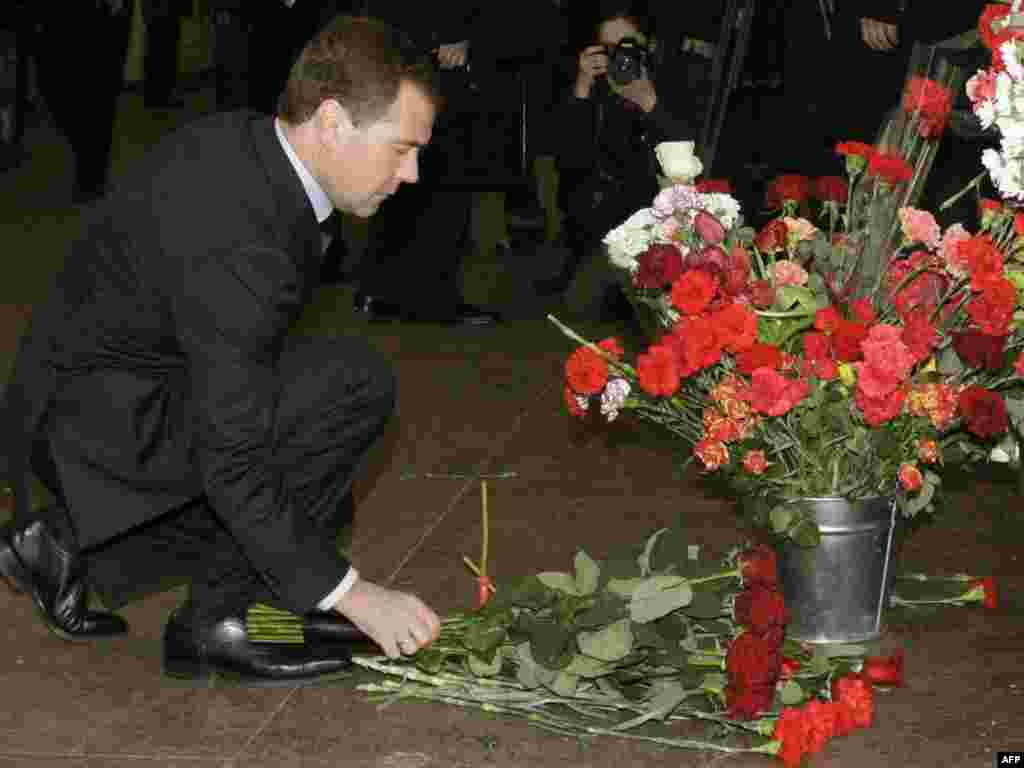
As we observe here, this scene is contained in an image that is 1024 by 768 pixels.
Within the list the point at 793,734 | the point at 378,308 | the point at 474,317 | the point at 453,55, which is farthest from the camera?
the point at 378,308

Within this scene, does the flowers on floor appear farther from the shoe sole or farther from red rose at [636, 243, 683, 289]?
red rose at [636, 243, 683, 289]

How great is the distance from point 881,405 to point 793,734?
60cm

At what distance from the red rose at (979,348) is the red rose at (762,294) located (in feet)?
1.08

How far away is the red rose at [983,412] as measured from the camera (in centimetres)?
323

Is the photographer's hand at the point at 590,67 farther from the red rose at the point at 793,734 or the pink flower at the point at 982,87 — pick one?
the red rose at the point at 793,734

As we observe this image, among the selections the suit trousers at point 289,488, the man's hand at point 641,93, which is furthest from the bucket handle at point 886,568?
the man's hand at point 641,93

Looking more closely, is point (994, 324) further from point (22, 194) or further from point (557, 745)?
point (22, 194)

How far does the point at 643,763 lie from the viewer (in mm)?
3137

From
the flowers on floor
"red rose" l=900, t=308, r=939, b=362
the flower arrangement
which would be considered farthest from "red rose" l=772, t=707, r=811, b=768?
"red rose" l=900, t=308, r=939, b=362

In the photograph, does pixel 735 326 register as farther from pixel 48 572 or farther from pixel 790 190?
pixel 48 572

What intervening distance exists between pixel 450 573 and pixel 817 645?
0.91 meters

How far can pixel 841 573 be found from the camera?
349 cm

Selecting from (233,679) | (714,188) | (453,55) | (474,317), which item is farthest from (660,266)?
(474,317)

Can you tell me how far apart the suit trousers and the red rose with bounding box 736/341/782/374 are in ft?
2.53
